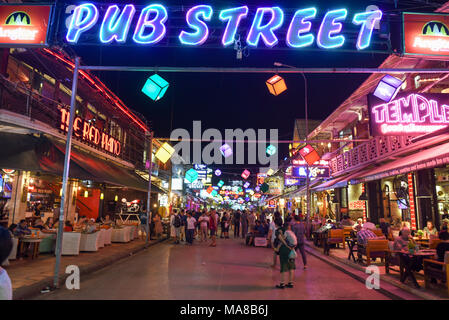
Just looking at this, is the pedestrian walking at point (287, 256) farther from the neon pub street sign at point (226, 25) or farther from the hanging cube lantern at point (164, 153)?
the hanging cube lantern at point (164, 153)

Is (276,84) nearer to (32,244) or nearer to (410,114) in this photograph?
(410,114)

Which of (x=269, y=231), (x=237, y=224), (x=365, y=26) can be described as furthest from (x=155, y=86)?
(x=237, y=224)

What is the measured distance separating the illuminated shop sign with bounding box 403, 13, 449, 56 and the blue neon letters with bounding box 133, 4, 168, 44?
658 centimetres

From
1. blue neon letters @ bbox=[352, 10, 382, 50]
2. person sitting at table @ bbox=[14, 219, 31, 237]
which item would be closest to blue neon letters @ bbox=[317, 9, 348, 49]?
blue neon letters @ bbox=[352, 10, 382, 50]

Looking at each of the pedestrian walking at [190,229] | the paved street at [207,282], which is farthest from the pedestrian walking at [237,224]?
the paved street at [207,282]

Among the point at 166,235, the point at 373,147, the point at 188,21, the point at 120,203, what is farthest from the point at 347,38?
the point at 120,203

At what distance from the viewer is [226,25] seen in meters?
9.24

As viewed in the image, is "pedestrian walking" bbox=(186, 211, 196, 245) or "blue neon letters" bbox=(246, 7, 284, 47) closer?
"blue neon letters" bbox=(246, 7, 284, 47)

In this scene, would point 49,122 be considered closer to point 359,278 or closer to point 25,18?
point 25,18

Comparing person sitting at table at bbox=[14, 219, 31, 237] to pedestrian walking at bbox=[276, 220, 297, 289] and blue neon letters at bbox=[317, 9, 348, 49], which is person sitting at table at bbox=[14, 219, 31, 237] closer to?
pedestrian walking at bbox=[276, 220, 297, 289]

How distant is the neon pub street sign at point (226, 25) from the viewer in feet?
29.7

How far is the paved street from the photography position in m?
7.23
